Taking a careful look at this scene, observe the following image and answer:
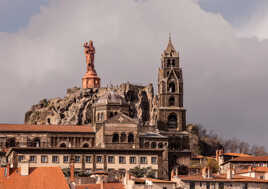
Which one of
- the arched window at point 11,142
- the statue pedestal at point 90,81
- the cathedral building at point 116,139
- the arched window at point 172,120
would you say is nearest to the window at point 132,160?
the cathedral building at point 116,139

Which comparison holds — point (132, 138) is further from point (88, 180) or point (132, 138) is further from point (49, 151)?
point (88, 180)

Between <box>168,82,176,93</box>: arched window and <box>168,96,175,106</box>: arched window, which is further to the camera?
<box>168,82,176,93</box>: arched window

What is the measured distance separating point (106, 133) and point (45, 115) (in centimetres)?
6490

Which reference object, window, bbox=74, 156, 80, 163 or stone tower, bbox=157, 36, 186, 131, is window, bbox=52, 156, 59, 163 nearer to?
window, bbox=74, 156, 80, 163

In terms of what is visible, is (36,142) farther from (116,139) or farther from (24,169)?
(24,169)

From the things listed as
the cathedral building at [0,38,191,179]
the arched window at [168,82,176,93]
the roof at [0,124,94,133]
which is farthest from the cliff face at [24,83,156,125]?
the roof at [0,124,94,133]

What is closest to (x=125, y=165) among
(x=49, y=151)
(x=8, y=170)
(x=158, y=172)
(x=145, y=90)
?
(x=158, y=172)

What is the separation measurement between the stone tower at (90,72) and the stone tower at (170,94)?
5219cm

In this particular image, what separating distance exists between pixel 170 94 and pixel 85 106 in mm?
40590

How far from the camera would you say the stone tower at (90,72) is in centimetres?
19262

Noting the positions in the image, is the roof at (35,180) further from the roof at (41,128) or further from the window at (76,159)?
the roof at (41,128)

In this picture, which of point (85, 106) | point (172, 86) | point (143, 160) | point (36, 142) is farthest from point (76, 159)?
point (85, 106)

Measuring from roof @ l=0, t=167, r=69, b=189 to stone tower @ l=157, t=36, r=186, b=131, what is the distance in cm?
6753

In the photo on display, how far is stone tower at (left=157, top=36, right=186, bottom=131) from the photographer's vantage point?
456 feet
